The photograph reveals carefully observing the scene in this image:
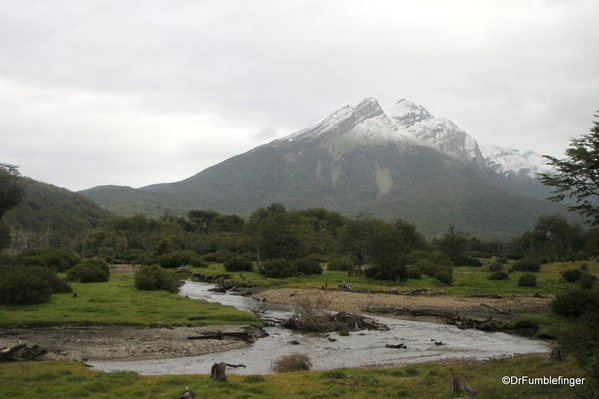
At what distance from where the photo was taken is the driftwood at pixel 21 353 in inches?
764

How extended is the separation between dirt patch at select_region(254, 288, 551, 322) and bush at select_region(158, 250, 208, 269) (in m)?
34.2

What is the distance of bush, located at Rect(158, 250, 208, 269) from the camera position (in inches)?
3135

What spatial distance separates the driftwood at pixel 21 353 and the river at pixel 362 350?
2.83m

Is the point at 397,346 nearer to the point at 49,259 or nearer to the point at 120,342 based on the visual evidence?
the point at 120,342

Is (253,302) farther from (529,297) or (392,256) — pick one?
(529,297)

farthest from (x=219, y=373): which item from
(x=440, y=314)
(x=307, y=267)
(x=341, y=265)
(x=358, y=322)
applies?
(x=341, y=265)

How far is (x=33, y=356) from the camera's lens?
66.5 ft

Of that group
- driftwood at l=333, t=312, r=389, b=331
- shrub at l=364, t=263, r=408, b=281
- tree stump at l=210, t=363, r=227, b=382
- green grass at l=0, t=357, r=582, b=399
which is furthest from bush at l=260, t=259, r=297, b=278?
tree stump at l=210, t=363, r=227, b=382

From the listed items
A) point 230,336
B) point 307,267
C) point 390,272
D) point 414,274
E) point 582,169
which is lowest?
point 414,274

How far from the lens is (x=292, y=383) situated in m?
16.5

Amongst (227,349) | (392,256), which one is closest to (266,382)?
(227,349)

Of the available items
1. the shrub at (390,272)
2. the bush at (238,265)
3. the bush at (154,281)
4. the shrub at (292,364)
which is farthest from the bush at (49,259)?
the shrub at (390,272)

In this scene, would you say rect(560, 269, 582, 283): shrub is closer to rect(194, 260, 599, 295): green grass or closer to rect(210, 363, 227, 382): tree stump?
rect(194, 260, 599, 295): green grass

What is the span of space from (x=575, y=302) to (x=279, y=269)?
1572 inches
